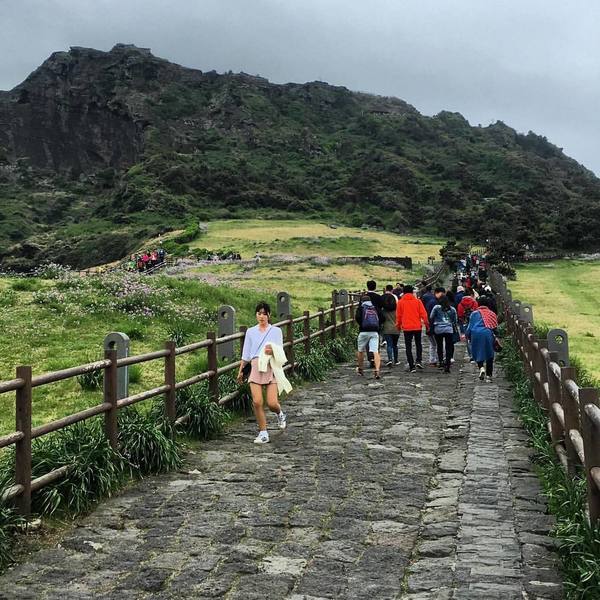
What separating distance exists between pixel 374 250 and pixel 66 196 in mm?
109231

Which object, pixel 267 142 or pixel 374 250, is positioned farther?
pixel 267 142

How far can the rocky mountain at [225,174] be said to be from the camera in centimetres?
8744

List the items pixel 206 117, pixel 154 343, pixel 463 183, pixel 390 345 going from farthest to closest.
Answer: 1. pixel 206 117
2. pixel 463 183
3. pixel 390 345
4. pixel 154 343

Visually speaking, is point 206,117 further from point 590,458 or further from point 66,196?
point 590,458

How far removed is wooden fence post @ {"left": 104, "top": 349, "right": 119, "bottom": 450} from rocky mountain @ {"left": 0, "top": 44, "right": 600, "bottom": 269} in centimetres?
6555

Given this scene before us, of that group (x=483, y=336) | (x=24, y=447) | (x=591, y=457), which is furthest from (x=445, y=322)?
(x=24, y=447)

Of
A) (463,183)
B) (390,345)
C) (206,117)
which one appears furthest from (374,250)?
(206,117)

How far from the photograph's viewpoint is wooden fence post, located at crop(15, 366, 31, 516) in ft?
18.1

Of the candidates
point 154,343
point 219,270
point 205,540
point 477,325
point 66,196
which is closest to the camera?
point 205,540

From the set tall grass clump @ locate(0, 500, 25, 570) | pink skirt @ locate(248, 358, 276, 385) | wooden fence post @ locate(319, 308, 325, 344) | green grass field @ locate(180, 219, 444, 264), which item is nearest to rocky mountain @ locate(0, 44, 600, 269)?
green grass field @ locate(180, 219, 444, 264)

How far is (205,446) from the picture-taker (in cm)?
855

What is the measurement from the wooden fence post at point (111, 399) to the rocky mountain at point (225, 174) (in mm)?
65547

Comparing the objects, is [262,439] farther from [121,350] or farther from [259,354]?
[121,350]

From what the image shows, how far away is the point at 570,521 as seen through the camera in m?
5.18
